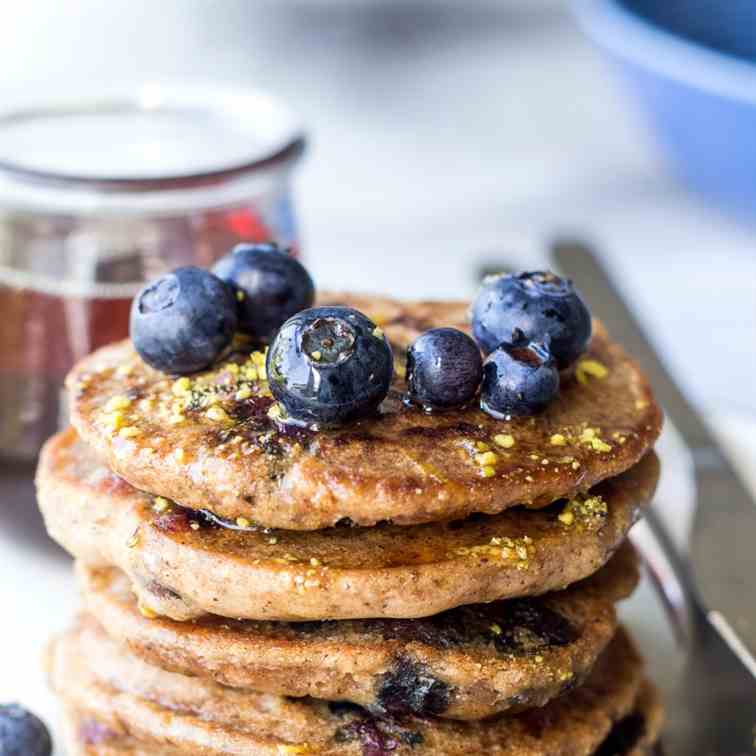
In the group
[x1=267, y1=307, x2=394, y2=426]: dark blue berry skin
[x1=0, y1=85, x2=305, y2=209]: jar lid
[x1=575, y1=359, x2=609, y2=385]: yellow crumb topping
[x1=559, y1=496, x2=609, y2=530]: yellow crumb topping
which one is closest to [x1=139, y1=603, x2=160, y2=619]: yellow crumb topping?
[x1=267, y1=307, x2=394, y2=426]: dark blue berry skin

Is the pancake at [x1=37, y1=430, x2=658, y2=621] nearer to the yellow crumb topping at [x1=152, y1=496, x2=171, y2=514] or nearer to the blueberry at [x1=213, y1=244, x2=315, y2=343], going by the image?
the yellow crumb topping at [x1=152, y1=496, x2=171, y2=514]

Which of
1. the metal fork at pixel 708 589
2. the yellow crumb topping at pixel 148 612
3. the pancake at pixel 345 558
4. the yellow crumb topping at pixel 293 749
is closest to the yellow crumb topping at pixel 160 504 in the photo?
the pancake at pixel 345 558

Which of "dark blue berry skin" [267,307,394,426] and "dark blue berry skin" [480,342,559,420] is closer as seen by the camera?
"dark blue berry skin" [267,307,394,426]

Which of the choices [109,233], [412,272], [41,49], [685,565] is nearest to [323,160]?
[412,272]

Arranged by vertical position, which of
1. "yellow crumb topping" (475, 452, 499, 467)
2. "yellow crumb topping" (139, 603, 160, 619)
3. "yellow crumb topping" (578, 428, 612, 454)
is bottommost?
"yellow crumb topping" (139, 603, 160, 619)

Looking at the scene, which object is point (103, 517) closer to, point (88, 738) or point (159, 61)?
point (88, 738)

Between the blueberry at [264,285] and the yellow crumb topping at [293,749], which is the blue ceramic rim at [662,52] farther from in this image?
the yellow crumb topping at [293,749]

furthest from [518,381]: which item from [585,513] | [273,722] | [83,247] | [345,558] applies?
[83,247]
